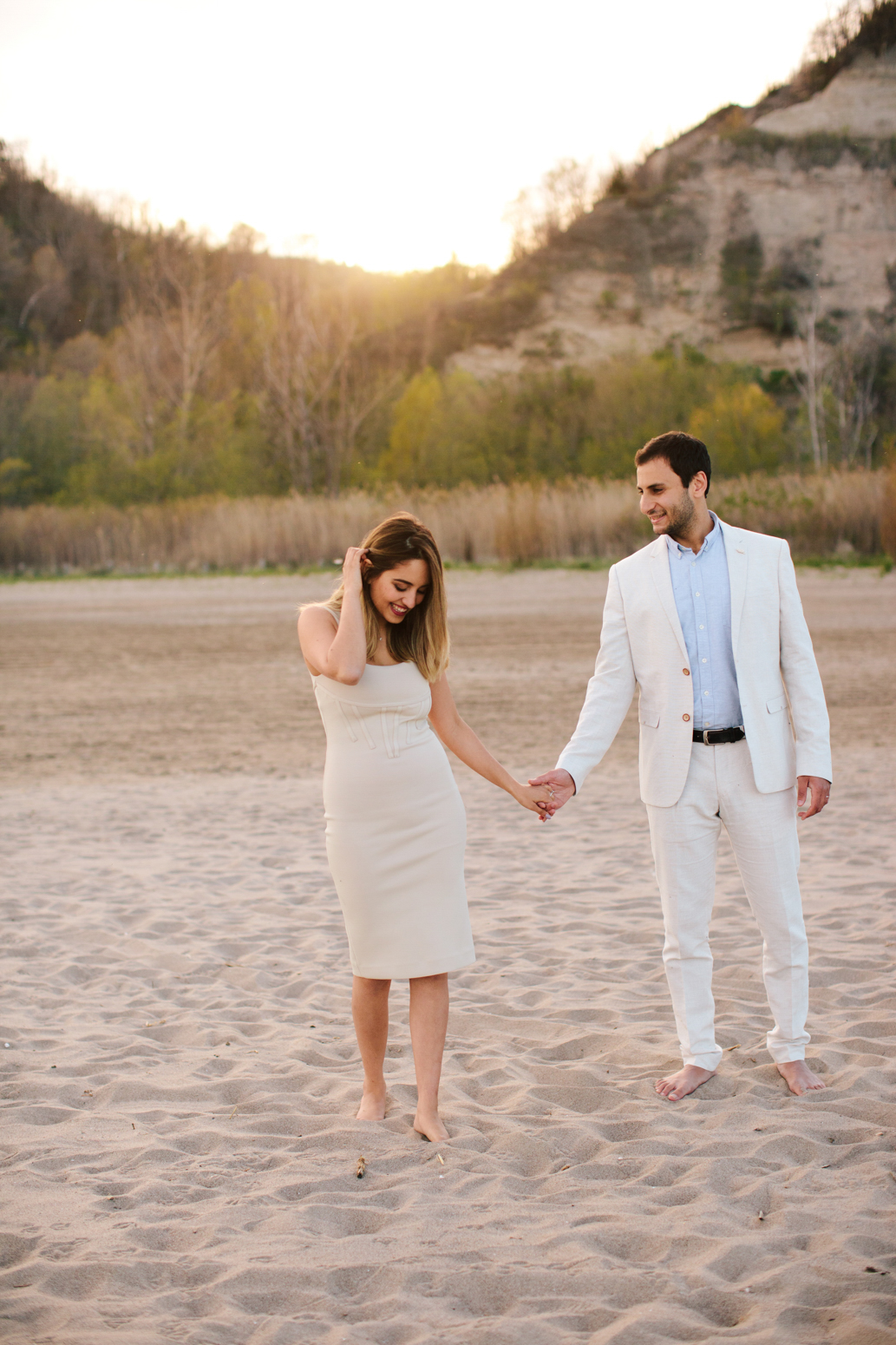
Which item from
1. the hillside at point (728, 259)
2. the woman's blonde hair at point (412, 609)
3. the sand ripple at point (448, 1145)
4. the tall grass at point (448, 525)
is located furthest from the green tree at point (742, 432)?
the woman's blonde hair at point (412, 609)

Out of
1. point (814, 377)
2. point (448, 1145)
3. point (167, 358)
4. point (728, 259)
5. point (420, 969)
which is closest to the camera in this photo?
point (420, 969)

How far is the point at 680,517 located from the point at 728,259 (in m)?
64.5

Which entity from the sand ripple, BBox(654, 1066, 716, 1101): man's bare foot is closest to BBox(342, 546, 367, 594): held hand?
the sand ripple

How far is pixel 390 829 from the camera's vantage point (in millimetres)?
3449

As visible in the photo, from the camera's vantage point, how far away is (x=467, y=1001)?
194 inches

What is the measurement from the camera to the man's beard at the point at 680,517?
12.6ft

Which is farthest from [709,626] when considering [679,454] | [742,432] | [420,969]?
[742,432]

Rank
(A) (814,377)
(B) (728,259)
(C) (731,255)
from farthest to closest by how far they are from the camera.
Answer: (C) (731,255) < (B) (728,259) < (A) (814,377)

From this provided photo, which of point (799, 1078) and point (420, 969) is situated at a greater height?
point (420, 969)

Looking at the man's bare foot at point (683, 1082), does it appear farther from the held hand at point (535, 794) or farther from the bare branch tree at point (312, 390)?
the bare branch tree at point (312, 390)

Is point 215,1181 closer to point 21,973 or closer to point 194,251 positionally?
point 21,973

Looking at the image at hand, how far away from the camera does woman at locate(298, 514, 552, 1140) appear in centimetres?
Answer: 345

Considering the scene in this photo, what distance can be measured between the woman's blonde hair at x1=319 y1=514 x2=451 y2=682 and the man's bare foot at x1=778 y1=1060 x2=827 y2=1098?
5.45 ft

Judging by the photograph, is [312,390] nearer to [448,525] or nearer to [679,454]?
[448,525]
